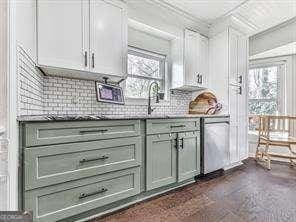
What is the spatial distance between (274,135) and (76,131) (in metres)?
3.66

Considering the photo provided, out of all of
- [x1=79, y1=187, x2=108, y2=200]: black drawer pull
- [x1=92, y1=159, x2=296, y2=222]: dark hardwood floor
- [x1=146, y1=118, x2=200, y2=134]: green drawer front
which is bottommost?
[x1=92, y1=159, x2=296, y2=222]: dark hardwood floor

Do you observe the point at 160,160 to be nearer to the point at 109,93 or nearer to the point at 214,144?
the point at 109,93

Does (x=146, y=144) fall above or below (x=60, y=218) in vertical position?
above

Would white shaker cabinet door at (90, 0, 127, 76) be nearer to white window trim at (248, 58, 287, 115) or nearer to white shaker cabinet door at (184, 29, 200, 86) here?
white shaker cabinet door at (184, 29, 200, 86)

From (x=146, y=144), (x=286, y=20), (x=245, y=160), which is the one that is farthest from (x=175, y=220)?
(x=286, y=20)

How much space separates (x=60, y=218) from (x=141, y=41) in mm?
2341

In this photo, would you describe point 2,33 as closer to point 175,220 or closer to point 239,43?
point 175,220

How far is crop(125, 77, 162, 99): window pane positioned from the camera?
288cm

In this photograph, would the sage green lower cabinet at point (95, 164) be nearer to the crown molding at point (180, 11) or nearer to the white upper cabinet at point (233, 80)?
the white upper cabinet at point (233, 80)

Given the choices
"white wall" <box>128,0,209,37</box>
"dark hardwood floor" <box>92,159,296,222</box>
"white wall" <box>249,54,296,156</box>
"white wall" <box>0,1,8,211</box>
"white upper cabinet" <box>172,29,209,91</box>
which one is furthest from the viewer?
"white wall" <box>249,54,296,156</box>

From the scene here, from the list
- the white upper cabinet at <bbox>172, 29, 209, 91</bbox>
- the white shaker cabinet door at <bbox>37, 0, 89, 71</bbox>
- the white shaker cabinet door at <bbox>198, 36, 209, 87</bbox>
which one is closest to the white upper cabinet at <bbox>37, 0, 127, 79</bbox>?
the white shaker cabinet door at <bbox>37, 0, 89, 71</bbox>

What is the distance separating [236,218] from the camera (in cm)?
178

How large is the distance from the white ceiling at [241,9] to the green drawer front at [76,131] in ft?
6.53

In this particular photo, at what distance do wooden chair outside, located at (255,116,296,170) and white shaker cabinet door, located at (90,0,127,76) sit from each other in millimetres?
2797
